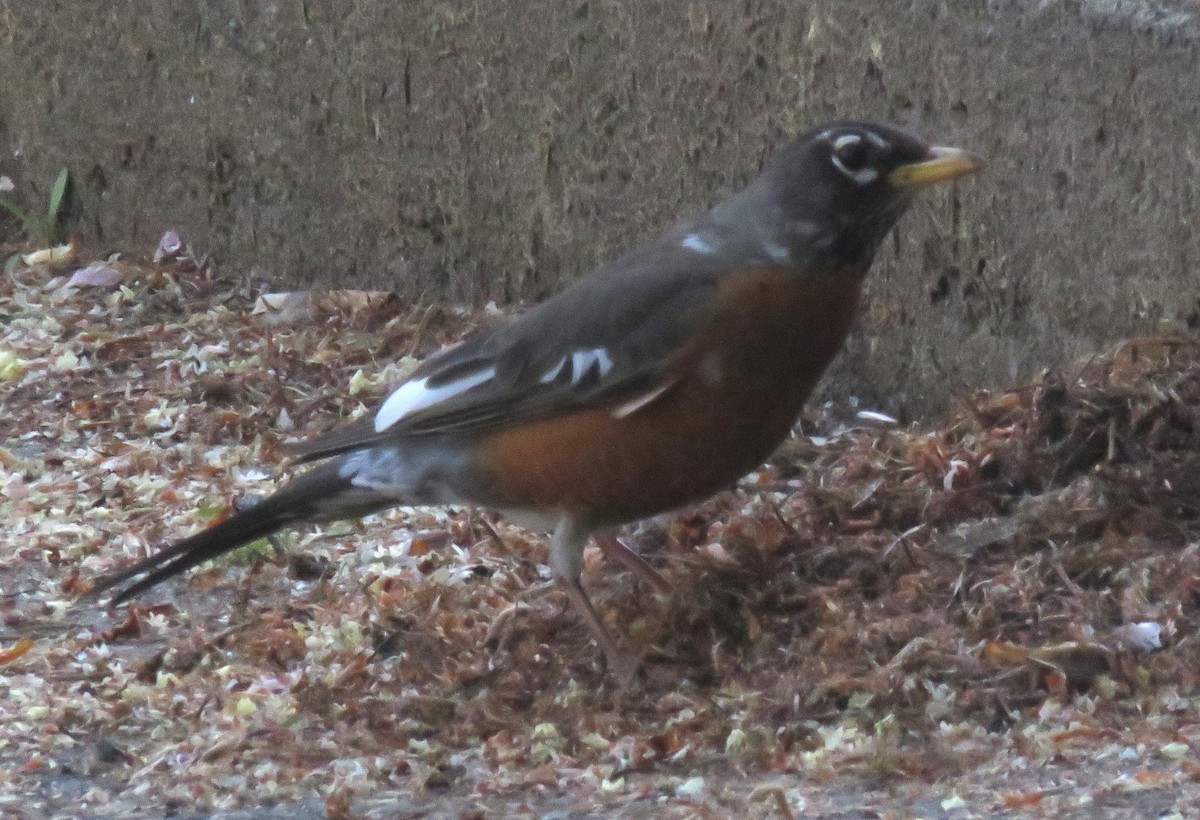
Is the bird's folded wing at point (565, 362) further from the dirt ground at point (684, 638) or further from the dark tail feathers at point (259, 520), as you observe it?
the dirt ground at point (684, 638)

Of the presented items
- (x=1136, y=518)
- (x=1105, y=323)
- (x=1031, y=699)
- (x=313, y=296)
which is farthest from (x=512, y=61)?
(x=1031, y=699)

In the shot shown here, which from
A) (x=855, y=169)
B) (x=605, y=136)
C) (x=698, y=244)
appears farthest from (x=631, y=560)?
(x=605, y=136)

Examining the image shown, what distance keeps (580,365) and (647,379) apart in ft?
0.56

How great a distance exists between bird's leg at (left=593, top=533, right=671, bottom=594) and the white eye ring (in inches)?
33.5

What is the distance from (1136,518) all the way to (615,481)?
3.16 feet

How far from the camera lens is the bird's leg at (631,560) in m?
3.68

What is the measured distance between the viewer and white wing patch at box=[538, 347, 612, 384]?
345cm

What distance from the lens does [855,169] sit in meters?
3.44

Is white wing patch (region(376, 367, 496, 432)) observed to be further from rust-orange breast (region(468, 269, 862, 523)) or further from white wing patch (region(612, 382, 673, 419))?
white wing patch (region(612, 382, 673, 419))

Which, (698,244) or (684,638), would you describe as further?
(698,244)

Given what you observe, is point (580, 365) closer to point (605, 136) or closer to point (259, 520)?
point (259, 520)

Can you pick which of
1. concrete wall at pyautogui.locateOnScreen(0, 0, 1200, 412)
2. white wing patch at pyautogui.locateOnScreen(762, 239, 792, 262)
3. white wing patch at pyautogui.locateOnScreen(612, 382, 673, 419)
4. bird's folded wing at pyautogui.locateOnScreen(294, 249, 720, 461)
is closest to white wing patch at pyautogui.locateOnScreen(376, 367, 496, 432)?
bird's folded wing at pyautogui.locateOnScreen(294, 249, 720, 461)

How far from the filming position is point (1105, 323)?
13.4 ft

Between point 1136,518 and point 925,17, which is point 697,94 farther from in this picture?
point 1136,518
